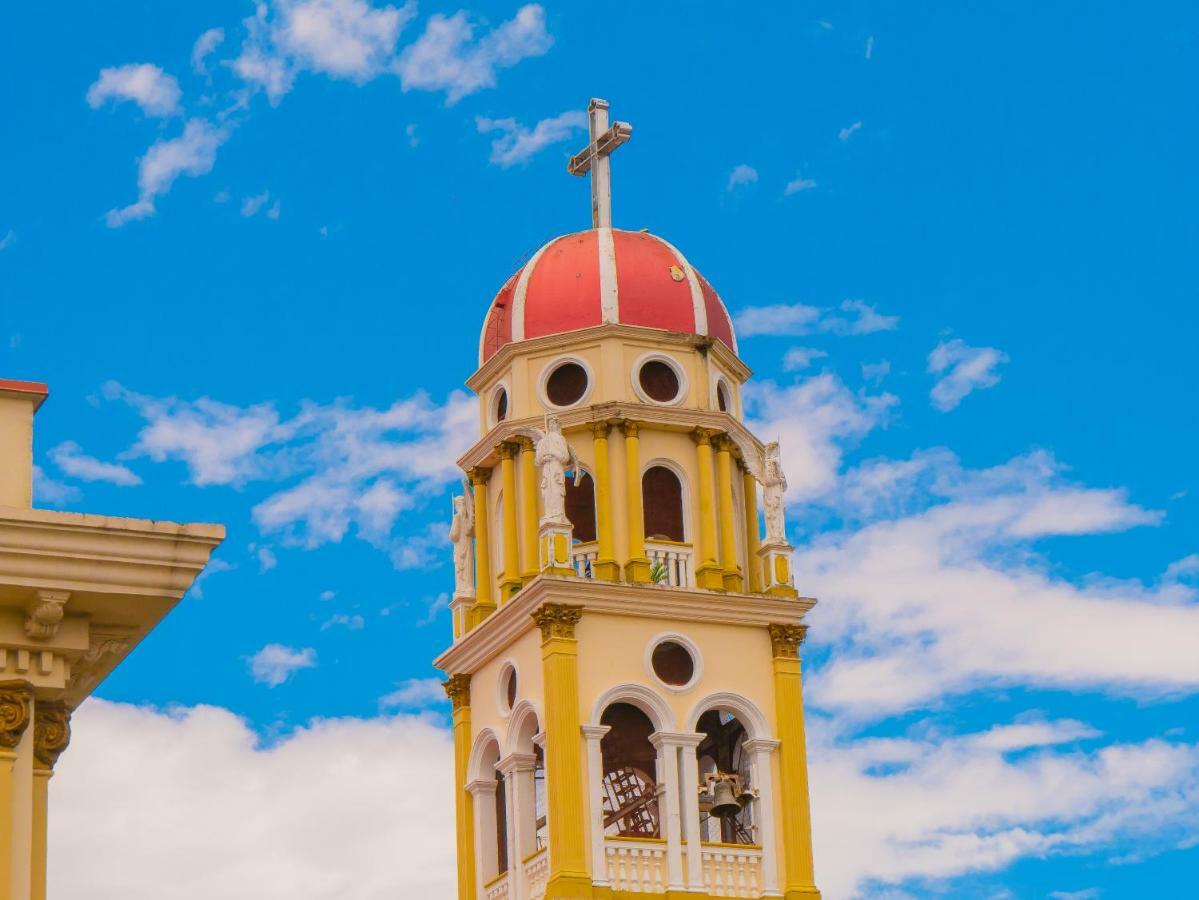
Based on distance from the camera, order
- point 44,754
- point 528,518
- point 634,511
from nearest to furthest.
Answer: point 44,754 → point 634,511 → point 528,518

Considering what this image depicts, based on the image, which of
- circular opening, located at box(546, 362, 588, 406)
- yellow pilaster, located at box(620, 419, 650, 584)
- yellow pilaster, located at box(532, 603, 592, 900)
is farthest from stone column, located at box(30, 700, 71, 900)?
circular opening, located at box(546, 362, 588, 406)

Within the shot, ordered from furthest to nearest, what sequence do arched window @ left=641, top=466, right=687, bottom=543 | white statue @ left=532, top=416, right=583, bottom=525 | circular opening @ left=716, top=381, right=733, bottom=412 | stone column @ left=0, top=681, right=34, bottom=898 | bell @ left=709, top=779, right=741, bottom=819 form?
circular opening @ left=716, top=381, right=733, bottom=412, arched window @ left=641, top=466, right=687, bottom=543, white statue @ left=532, top=416, right=583, bottom=525, bell @ left=709, top=779, right=741, bottom=819, stone column @ left=0, top=681, right=34, bottom=898

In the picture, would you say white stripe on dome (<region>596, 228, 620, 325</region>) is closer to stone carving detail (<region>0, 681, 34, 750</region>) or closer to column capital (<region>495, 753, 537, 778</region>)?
column capital (<region>495, 753, 537, 778</region>)

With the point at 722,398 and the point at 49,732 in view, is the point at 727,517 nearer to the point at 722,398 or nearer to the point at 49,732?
the point at 722,398

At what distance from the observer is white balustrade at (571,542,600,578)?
4191 cm

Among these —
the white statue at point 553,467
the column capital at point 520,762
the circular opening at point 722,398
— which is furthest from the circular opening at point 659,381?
the column capital at point 520,762

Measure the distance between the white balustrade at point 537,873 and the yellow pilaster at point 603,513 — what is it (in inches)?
169

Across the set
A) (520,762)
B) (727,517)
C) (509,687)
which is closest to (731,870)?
(520,762)

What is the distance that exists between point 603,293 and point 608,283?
207mm

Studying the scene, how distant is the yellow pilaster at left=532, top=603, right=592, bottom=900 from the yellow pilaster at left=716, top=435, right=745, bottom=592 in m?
3.00

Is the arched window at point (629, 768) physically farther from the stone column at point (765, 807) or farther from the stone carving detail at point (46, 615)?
the stone carving detail at point (46, 615)

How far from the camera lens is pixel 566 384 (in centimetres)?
4353

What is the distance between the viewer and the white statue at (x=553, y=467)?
40969mm


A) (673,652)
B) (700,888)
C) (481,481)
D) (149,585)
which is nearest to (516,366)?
(481,481)
